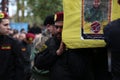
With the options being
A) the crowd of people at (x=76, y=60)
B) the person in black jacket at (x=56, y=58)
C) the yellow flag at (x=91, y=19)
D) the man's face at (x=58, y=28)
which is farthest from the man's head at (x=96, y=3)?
the man's face at (x=58, y=28)

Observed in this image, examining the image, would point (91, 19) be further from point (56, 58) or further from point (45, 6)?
point (45, 6)

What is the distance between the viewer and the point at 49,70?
23.3ft

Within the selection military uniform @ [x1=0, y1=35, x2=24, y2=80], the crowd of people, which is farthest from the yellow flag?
military uniform @ [x1=0, y1=35, x2=24, y2=80]

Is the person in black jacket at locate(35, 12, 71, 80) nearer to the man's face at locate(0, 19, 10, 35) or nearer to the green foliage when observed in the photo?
the man's face at locate(0, 19, 10, 35)

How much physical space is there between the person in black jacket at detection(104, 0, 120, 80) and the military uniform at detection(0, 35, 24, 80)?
258 cm

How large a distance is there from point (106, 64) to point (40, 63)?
997 millimetres

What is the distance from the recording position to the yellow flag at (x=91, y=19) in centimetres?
616

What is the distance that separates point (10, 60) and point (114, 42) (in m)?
2.70

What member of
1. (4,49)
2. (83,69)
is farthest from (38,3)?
(83,69)

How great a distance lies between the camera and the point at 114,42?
19.0 ft

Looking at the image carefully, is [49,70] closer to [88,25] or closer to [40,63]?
[40,63]

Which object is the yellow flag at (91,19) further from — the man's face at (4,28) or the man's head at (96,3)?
the man's face at (4,28)

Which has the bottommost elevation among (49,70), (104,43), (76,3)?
(49,70)

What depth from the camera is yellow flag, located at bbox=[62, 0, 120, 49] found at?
6.16m
